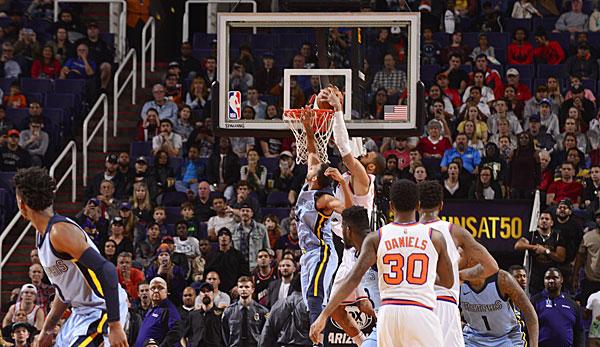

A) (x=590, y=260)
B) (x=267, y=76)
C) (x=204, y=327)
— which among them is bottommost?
(x=204, y=327)

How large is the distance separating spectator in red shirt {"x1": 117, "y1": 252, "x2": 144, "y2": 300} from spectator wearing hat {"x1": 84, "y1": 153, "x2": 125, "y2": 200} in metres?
2.39

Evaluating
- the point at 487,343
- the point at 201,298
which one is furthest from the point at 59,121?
the point at 487,343

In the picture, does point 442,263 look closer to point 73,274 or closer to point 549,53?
point 73,274

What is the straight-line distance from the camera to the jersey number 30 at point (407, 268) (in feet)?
27.0

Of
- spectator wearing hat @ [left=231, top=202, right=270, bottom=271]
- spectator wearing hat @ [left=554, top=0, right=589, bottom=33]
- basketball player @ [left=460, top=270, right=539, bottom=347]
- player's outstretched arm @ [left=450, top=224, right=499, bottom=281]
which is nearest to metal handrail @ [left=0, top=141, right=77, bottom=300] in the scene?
spectator wearing hat @ [left=231, top=202, right=270, bottom=271]

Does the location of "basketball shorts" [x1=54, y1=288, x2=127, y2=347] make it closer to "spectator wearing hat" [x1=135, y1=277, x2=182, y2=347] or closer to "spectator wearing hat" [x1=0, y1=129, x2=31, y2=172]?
"spectator wearing hat" [x1=135, y1=277, x2=182, y2=347]

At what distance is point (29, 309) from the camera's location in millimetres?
15023

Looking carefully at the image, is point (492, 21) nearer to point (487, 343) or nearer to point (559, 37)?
point (559, 37)

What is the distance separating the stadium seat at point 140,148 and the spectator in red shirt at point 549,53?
628 cm

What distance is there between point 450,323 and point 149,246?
7983 millimetres

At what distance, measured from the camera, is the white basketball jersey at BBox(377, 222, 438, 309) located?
27.0ft

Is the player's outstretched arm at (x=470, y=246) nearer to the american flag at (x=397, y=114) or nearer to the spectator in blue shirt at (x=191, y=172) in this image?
the american flag at (x=397, y=114)

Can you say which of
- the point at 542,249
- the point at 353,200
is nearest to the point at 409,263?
the point at 353,200

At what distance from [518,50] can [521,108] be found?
67.2 inches
